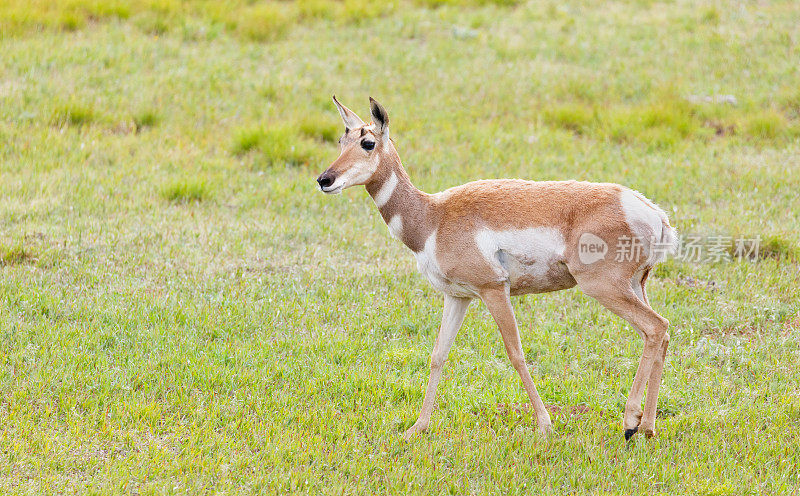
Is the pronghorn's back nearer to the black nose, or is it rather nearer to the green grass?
the black nose

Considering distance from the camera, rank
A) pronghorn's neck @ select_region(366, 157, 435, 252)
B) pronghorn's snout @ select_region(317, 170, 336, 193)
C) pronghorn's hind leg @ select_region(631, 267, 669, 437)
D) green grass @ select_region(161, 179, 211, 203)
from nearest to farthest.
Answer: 1. pronghorn's snout @ select_region(317, 170, 336, 193)
2. pronghorn's hind leg @ select_region(631, 267, 669, 437)
3. pronghorn's neck @ select_region(366, 157, 435, 252)
4. green grass @ select_region(161, 179, 211, 203)

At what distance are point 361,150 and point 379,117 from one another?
26cm

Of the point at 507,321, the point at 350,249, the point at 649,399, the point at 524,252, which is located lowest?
the point at 350,249

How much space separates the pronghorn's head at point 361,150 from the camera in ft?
20.1

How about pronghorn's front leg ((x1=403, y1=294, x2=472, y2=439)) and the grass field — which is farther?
pronghorn's front leg ((x1=403, y1=294, x2=472, y2=439))

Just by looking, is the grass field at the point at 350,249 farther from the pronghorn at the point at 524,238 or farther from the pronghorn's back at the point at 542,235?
the pronghorn's back at the point at 542,235

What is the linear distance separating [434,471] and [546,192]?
2030 mm

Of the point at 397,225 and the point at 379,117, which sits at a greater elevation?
the point at 379,117

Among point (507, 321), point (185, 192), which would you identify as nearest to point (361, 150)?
point (507, 321)

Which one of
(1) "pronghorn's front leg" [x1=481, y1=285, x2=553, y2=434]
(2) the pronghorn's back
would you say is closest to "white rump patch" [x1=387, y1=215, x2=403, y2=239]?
(2) the pronghorn's back

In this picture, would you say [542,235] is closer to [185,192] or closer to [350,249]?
[350,249]

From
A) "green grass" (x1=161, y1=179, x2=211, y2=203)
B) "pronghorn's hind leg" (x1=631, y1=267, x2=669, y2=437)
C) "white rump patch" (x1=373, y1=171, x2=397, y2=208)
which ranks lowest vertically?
"green grass" (x1=161, y1=179, x2=211, y2=203)

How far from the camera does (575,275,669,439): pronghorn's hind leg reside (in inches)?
239

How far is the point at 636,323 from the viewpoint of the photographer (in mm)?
6117
